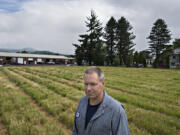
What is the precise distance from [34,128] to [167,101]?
5.87 metres

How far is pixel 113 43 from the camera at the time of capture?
45.3 meters

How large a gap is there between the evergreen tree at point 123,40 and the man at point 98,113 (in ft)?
141

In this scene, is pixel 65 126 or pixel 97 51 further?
pixel 97 51

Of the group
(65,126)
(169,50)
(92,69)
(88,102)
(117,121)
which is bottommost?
(65,126)

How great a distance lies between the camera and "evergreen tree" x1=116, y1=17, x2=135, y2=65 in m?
43.7

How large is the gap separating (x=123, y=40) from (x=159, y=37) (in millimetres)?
13208

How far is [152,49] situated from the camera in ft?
146

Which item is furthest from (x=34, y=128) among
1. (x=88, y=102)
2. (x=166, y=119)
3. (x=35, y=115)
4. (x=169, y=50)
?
(x=169, y=50)

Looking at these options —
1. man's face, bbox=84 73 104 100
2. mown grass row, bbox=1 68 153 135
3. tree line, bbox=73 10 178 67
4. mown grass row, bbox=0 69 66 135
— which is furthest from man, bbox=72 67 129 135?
tree line, bbox=73 10 178 67

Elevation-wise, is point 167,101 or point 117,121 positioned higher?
point 117,121

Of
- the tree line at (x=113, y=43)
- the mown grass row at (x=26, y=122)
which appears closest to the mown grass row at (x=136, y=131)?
the mown grass row at (x=26, y=122)

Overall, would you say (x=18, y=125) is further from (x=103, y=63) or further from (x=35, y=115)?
(x=103, y=63)

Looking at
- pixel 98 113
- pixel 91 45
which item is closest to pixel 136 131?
pixel 98 113

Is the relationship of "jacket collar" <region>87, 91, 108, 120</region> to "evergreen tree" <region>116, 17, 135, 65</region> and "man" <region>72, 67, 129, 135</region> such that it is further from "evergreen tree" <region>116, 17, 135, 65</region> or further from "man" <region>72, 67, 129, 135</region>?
"evergreen tree" <region>116, 17, 135, 65</region>
